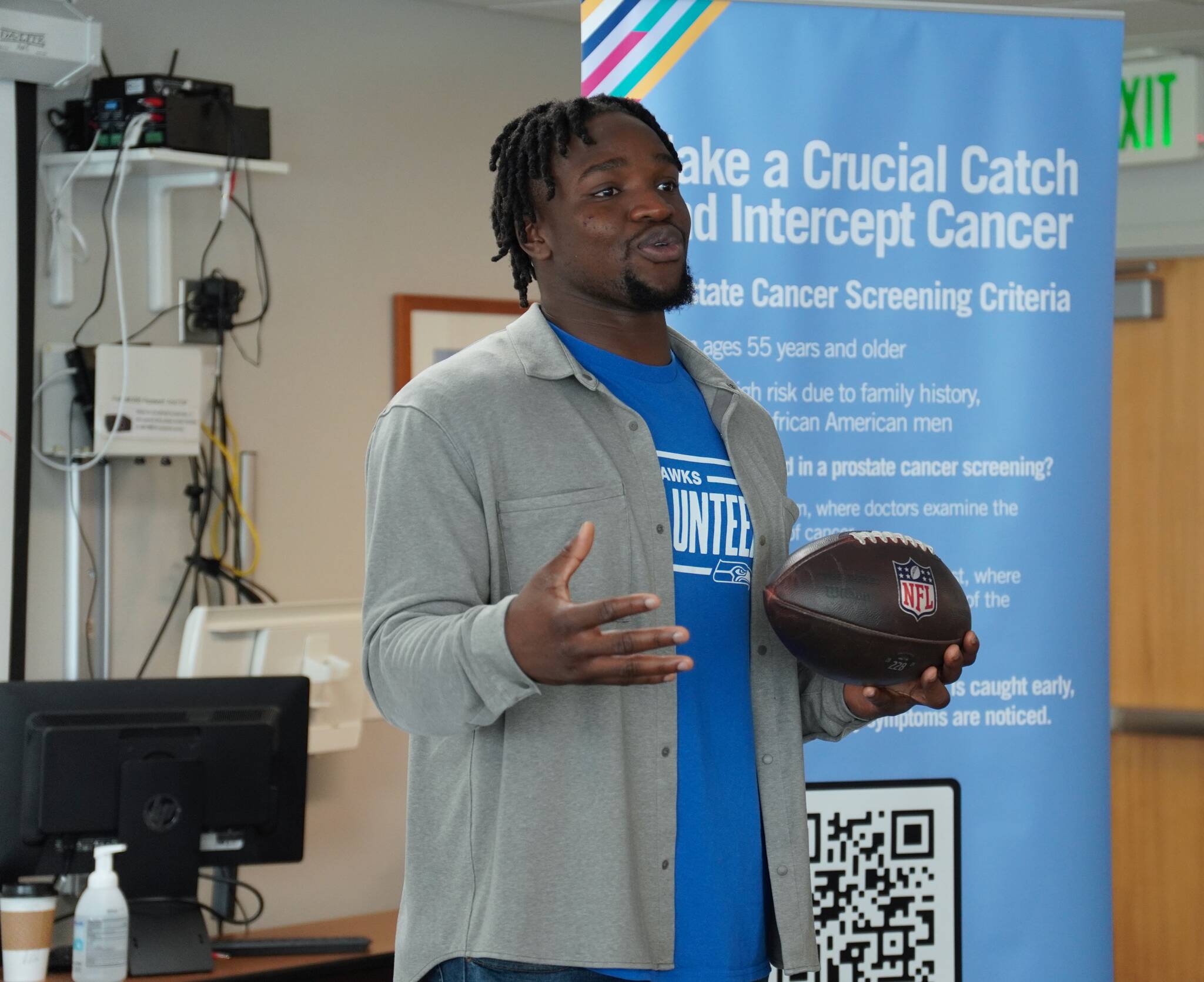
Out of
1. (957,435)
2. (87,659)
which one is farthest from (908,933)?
(87,659)

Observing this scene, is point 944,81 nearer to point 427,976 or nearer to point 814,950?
point 814,950

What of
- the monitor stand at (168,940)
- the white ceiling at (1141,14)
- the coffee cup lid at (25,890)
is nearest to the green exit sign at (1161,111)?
the white ceiling at (1141,14)

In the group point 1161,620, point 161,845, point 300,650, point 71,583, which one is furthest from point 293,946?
point 1161,620

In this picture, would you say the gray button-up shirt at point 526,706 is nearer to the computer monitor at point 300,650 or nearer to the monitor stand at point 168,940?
the monitor stand at point 168,940

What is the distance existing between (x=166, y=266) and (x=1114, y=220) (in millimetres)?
2089

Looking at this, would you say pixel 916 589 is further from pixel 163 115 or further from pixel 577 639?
pixel 163 115

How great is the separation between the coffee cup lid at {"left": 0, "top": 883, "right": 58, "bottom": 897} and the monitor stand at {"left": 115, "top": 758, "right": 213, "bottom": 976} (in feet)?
0.41

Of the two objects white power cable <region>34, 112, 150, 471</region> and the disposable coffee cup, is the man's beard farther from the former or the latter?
white power cable <region>34, 112, 150, 471</region>

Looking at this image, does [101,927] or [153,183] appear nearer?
[101,927]

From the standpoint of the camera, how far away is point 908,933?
232 cm

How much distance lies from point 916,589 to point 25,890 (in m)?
1.70

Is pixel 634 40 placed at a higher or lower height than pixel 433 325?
higher

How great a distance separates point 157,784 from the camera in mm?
2559

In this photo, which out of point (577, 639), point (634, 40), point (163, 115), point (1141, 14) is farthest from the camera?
point (1141, 14)
